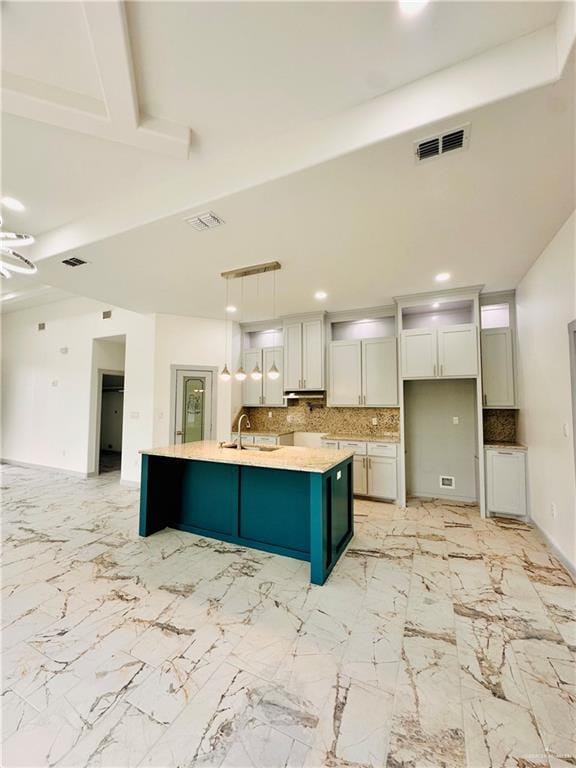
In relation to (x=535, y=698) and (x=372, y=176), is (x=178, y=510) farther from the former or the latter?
(x=372, y=176)

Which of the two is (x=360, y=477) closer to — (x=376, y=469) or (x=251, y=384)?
(x=376, y=469)

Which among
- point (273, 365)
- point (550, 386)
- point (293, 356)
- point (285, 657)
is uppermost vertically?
point (293, 356)

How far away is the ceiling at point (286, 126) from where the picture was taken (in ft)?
5.29

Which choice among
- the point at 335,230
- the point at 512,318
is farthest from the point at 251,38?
the point at 512,318

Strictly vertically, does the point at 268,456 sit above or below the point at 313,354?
below

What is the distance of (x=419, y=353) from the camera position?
467 cm

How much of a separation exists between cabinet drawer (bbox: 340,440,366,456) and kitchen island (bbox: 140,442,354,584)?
4.62 feet

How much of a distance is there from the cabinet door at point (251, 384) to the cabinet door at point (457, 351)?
126 inches

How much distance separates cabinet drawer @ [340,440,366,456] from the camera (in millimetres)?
4901

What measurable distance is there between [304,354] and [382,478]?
240 cm

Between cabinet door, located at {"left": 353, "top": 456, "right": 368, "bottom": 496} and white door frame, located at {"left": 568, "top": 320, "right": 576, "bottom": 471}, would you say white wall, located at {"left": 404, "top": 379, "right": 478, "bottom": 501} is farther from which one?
white door frame, located at {"left": 568, "top": 320, "right": 576, "bottom": 471}

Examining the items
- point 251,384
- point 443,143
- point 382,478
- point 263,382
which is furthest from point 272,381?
point 443,143

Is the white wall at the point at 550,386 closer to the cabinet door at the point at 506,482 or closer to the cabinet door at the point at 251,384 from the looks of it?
the cabinet door at the point at 506,482

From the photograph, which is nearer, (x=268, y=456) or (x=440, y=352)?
(x=268, y=456)
